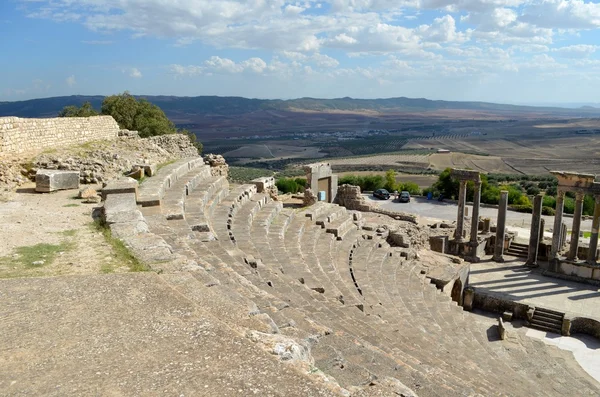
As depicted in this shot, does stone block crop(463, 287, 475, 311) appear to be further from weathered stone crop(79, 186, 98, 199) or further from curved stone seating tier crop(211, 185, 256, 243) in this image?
weathered stone crop(79, 186, 98, 199)

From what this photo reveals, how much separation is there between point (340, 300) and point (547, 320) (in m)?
11.4

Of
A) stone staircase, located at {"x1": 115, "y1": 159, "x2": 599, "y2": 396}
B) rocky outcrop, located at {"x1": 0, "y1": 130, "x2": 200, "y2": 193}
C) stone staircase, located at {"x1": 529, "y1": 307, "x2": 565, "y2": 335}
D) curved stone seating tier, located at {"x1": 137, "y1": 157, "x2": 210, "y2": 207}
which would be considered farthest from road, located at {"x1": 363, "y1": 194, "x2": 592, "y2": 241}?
rocky outcrop, located at {"x1": 0, "y1": 130, "x2": 200, "y2": 193}

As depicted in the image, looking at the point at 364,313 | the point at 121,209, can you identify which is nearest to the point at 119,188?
the point at 121,209

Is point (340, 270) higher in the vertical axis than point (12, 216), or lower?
lower

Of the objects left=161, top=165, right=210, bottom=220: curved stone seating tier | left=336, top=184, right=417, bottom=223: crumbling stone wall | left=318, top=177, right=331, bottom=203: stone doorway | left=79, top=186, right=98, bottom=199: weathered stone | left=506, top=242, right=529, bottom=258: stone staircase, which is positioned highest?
left=79, top=186, right=98, bottom=199: weathered stone

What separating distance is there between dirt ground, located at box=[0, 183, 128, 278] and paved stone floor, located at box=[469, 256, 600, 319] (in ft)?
57.3

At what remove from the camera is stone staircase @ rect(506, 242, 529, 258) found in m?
28.2

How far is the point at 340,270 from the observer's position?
1664 centimetres

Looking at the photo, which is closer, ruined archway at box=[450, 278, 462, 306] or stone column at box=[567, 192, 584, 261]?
ruined archway at box=[450, 278, 462, 306]

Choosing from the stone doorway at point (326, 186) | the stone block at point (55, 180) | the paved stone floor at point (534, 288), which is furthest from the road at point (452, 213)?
the stone block at point (55, 180)

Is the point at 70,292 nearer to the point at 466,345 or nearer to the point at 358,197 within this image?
the point at 466,345

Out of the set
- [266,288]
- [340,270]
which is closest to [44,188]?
[266,288]

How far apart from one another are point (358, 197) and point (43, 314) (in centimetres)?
2892

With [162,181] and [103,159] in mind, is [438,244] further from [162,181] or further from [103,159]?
[103,159]
